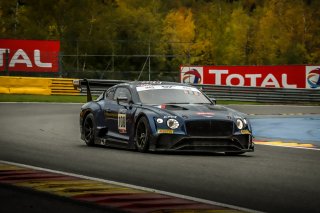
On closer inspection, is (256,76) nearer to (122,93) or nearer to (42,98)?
(42,98)

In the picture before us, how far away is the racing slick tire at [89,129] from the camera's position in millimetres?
15555

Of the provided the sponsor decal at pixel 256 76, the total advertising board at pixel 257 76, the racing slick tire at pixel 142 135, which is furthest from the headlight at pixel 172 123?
the sponsor decal at pixel 256 76

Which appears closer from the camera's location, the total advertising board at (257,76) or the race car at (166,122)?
the race car at (166,122)

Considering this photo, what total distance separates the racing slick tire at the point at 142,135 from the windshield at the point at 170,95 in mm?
592

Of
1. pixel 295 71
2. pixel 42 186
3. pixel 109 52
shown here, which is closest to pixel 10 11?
pixel 109 52

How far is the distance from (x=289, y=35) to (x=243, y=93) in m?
50.6

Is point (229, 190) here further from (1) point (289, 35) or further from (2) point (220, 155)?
(1) point (289, 35)

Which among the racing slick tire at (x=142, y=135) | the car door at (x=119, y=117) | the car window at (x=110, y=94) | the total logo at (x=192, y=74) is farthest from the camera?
the total logo at (x=192, y=74)

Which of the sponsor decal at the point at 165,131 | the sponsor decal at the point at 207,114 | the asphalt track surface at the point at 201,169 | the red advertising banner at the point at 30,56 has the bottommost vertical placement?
the asphalt track surface at the point at 201,169

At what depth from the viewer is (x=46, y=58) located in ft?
145

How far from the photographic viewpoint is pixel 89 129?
51.8ft

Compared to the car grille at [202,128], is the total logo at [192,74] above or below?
above

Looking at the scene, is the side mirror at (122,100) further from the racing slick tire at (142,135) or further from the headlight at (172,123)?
the headlight at (172,123)

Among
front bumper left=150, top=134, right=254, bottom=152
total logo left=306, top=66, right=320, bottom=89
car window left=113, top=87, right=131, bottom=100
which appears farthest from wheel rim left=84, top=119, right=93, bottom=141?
total logo left=306, top=66, right=320, bottom=89
